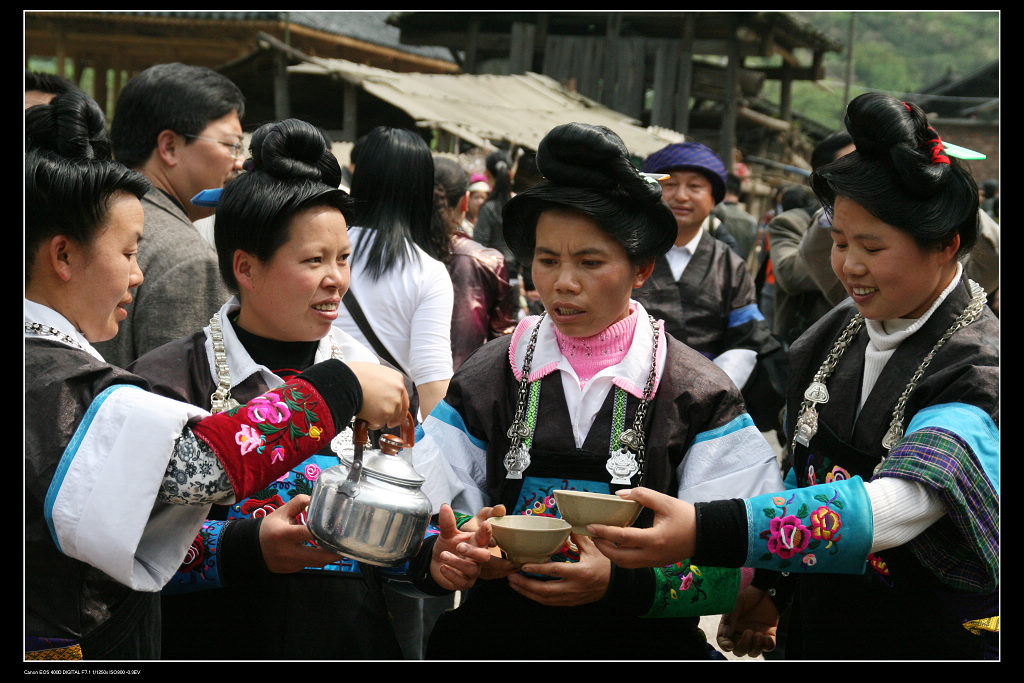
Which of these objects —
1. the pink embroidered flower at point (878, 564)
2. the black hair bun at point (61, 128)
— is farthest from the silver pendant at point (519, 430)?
the black hair bun at point (61, 128)

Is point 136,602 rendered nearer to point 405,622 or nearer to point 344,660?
point 344,660

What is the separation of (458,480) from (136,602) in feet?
2.54

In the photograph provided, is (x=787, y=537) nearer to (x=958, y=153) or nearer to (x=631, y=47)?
(x=958, y=153)

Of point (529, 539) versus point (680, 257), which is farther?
point (680, 257)

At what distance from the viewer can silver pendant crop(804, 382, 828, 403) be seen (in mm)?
2486

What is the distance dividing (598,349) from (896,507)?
0.78 m

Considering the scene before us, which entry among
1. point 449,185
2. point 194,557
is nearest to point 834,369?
point 194,557

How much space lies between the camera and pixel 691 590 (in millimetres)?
2256

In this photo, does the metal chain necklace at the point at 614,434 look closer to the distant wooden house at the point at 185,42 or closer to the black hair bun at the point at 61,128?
the black hair bun at the point at 61,128

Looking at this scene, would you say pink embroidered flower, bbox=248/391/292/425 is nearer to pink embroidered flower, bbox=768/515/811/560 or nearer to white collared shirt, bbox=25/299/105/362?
white collared shirt, bbox=25/299/105/362

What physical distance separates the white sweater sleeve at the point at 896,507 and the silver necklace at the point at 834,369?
0.26 feet

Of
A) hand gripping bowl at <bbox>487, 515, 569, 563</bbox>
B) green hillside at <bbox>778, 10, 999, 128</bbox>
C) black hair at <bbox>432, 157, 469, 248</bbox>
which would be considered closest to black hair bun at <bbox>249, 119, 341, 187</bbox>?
hand gripping bowl at <bbox>487, 515, 569, 563</bbox>

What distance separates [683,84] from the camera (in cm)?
1816

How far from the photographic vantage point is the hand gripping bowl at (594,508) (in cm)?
198
